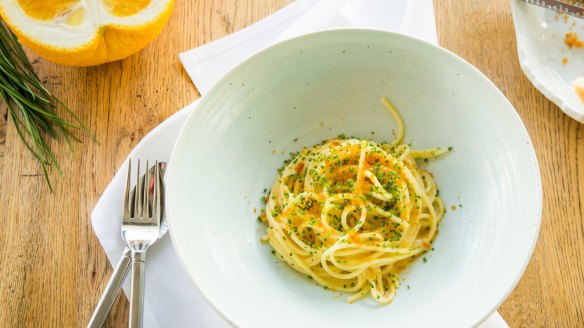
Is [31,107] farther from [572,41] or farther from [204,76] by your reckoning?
[572,41]

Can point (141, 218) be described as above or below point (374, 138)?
below

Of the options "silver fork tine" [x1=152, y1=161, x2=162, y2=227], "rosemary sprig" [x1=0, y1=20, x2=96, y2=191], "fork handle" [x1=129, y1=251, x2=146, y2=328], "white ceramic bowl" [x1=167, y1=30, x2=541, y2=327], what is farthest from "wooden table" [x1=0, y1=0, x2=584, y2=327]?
"white ceramic bowl" [x1=167, y1=30, x2=541, y2=327]

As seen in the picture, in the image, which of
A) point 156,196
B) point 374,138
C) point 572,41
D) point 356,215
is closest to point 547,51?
point 572,41

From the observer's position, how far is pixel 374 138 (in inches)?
78.0

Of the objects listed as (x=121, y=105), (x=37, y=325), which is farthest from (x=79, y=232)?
(x=121, y=105)

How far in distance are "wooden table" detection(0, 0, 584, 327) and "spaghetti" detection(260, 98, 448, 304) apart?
43cm

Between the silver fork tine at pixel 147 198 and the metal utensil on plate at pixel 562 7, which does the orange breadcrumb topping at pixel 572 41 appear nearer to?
the metal utensil on plate at pixel 562 7

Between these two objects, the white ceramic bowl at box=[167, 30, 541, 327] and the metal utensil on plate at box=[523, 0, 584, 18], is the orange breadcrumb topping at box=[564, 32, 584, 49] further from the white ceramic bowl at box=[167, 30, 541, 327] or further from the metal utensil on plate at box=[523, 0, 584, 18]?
the white ceramic bowl at box=[167, 30, 541, 327]

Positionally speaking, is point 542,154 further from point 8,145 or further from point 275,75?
point 8,145

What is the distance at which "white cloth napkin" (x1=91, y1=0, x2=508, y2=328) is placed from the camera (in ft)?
5.96

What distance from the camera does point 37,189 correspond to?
80.2 inches

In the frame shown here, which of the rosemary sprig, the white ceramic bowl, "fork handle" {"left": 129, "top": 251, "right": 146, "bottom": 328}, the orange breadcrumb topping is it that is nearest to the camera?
the white ceramic bowl

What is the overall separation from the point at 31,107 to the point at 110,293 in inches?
30.9

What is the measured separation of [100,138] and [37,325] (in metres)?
0.68
